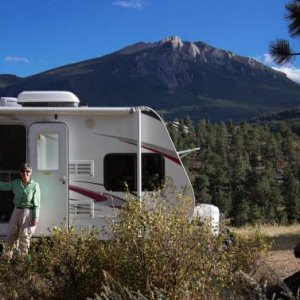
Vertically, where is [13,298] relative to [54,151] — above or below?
below

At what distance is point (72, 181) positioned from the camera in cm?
861

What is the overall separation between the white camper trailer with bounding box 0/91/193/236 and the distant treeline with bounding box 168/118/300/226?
44095mm

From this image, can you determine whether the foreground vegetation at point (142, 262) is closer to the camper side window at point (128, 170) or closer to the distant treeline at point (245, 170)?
the camper side window at point (128, 170)

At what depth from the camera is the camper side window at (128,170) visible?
8.66 metres

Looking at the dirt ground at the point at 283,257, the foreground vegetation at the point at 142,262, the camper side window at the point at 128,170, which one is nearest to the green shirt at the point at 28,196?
the camper side window at the point at 128,170

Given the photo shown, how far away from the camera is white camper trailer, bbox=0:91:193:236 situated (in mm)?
8570

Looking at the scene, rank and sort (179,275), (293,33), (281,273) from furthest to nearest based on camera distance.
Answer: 1. (293,33)
2. (281,273)
3. (179,275)

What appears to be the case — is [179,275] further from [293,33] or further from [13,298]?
[293,33]

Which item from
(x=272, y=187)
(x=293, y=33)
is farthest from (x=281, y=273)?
(x=272, y=187)

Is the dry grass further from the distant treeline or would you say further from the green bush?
the distant treeline

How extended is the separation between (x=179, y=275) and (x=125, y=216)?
75cm

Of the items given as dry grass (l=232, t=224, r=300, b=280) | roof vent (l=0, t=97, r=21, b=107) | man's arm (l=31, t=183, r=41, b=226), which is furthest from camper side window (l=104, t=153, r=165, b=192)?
roof vent (l=0, t=97, r=21, b=107)

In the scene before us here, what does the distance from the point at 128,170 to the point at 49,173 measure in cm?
122

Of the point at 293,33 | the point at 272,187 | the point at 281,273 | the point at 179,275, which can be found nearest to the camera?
the point at 179,275
